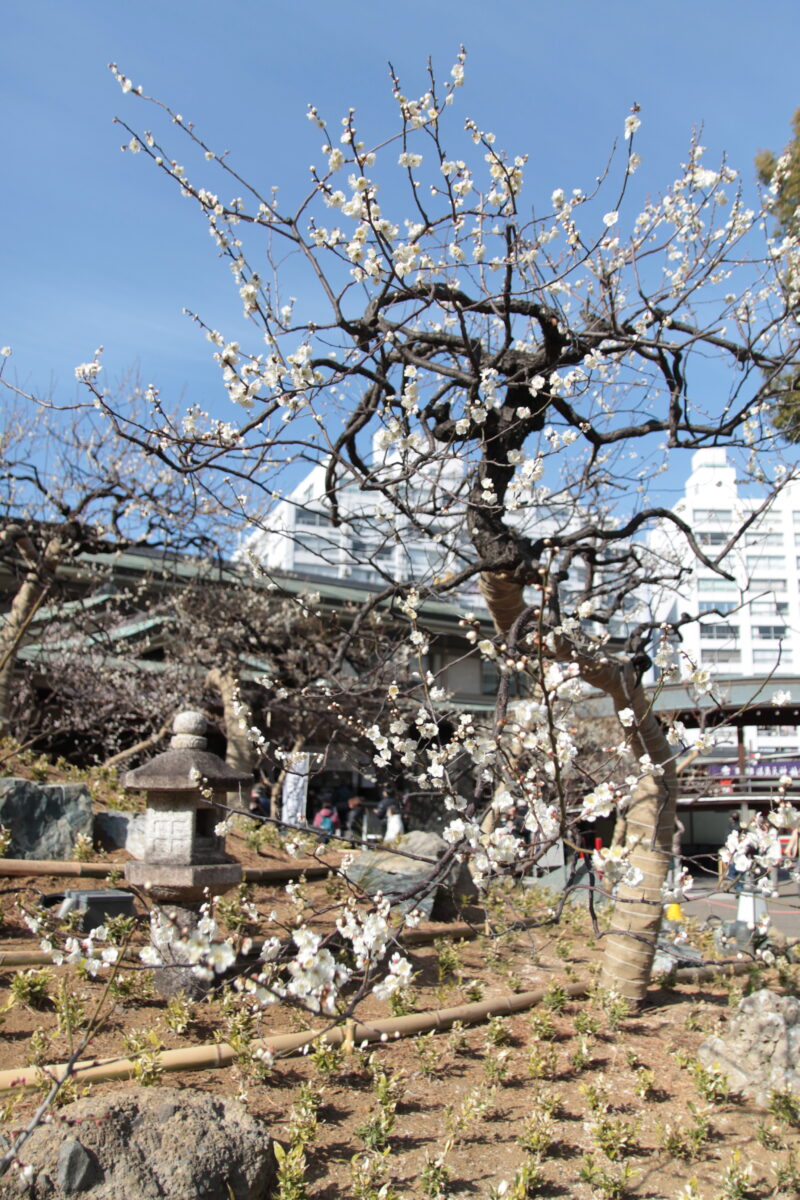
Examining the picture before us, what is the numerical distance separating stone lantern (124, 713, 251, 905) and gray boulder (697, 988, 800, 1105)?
3.37m

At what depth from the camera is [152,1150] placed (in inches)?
136

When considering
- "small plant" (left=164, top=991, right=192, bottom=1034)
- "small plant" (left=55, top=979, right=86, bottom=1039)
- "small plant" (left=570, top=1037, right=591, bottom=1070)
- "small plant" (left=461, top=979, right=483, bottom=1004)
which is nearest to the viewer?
"small plant" (left=55, top=979, right=86, bottom=1039)

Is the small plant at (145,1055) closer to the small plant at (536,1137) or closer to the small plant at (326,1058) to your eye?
the small plant at (326,1058)

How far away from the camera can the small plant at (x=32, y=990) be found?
5.13 meters

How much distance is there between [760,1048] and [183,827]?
398cm

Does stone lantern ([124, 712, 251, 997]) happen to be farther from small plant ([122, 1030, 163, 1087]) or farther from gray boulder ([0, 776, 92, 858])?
gray boulder ([0, 776, 92, 858])

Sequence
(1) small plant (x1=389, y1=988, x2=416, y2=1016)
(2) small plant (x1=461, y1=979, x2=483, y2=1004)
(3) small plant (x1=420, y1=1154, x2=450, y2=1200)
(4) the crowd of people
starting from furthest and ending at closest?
(4) the crowd of people
(2) small plant (x1=461, y1=979, x2=483, y2=1004)
(1) small plant (x1=389, y1=988, x2=416, y2=1016)
(3) small plant (x1=420, y1=1154, x2=450, y2=1200)

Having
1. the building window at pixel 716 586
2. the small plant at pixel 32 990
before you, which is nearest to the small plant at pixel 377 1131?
the small plant at pixel 32 990

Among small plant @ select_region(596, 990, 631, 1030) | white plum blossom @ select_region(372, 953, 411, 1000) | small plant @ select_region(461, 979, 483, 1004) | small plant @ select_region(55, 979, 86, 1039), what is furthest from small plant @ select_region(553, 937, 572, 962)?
white plum blossom @ select_region(372, 953, 411, 1000)

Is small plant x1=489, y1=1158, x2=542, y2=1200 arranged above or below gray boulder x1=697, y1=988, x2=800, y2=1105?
below

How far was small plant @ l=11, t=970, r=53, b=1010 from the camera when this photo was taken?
513 cm

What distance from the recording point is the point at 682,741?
15.7 feet

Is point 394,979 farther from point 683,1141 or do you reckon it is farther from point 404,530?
point 404,530

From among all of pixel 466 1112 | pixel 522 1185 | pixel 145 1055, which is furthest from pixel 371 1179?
pixel 145 1055
